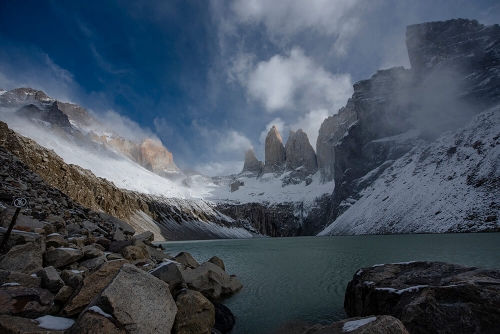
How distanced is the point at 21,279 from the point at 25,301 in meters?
1.36

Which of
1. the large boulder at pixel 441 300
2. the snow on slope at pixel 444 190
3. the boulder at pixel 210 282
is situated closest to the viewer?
the large boulder at pixel 441 300

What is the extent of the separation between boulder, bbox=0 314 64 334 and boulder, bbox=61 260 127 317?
1.22m

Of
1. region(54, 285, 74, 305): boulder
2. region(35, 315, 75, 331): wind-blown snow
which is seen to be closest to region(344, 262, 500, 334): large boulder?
region(35, 315, 75, 331): wind-blown snow

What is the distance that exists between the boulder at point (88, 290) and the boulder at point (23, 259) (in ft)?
9.24

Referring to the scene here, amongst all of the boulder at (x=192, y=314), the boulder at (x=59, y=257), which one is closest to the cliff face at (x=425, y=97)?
the boulder at (x=192, y=314)

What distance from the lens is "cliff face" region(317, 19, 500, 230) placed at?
137500 mm

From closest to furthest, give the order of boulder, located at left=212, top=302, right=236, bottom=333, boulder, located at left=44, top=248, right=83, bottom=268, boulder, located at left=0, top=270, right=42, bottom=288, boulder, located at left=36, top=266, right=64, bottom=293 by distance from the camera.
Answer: boulder, located at left=0, top=270, right=42, bottom=288 → boulder, located at left=36, top=266, right=64, bottom=293 → boulder, located at left=44, top=248, right=83, bottom=268 → boulder, located at left=212, top=302, right=236, bottom=333

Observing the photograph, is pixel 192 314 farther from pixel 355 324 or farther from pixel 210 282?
pixel 210 282

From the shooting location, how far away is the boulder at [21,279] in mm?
7966

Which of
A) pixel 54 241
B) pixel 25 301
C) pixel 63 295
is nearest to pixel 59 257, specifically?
pixel 54 241

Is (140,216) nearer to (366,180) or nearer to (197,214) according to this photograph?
(197,214)

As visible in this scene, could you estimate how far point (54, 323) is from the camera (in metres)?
6.87

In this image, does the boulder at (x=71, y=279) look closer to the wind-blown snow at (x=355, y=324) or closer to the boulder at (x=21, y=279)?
the boulder at (x=21, y=279)

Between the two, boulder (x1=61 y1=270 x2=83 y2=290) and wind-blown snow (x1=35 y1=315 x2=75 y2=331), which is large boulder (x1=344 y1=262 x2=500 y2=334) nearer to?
wind-blown snow (x1=35 y1=315 x2=75 y2=331)
